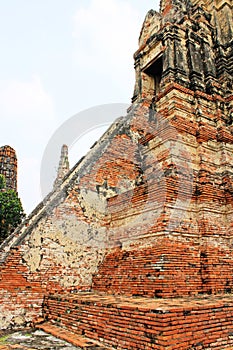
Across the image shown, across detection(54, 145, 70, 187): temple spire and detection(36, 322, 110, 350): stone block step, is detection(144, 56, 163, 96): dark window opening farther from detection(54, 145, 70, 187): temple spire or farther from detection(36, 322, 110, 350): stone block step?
detection(36, 322, 110, 350): stone block step

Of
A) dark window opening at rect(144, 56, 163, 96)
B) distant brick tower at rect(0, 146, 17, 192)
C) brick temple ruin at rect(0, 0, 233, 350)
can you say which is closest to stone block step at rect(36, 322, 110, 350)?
brick temple ruin at rect(0, 0, 233, 350)

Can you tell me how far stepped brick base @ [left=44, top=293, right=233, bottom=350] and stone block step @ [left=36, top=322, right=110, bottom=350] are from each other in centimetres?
11

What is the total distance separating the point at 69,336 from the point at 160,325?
1847 millimetres

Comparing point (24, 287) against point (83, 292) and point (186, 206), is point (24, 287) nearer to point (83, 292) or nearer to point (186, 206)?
point (83, 292)

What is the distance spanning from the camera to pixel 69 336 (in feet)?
15.0

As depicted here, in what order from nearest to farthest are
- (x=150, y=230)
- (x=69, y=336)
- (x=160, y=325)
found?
(x=160, y=325) < (x=69, y=336) < (x=150, y=230)

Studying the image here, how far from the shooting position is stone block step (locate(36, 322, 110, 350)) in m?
4.04

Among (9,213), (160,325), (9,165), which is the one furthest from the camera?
(9,165)

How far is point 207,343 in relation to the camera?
3627mm

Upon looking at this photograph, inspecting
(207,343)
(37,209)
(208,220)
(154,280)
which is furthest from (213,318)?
(37,209)

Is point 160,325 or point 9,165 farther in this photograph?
point 9,165

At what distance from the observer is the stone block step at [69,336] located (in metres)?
4.04

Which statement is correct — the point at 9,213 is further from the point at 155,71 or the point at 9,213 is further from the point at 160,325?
the point at 160,325

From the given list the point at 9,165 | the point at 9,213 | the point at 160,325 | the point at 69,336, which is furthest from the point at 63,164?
the point at 160,325
